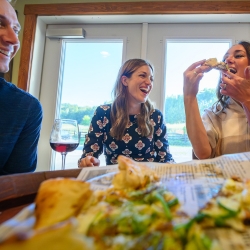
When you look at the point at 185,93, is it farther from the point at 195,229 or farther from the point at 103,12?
the point at 103,12

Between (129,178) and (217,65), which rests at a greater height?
(217,65)

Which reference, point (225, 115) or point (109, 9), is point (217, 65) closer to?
point (225, 115)

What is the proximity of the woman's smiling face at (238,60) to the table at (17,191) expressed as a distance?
0.94m

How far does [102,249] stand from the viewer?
29 cm

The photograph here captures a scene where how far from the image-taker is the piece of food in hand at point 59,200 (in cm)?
34

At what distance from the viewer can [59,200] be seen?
1.22 feet

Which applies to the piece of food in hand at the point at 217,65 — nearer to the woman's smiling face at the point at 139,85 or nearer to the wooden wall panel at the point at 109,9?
the woman's smiling face at the point at 139,85

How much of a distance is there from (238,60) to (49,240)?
1.12 meters

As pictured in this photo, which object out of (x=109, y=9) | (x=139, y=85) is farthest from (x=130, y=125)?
(x=109, y=9)

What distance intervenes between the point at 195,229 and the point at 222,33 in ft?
5.20

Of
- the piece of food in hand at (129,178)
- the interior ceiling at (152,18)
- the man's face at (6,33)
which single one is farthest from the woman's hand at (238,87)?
the man's face at (6,33)

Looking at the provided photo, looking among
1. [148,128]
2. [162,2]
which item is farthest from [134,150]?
[162,2]

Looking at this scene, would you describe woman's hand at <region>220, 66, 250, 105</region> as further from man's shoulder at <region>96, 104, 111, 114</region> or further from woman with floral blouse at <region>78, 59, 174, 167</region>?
man's shoulder at <region>96, 104, 111, 114</region>

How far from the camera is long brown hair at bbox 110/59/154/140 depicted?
129cm
